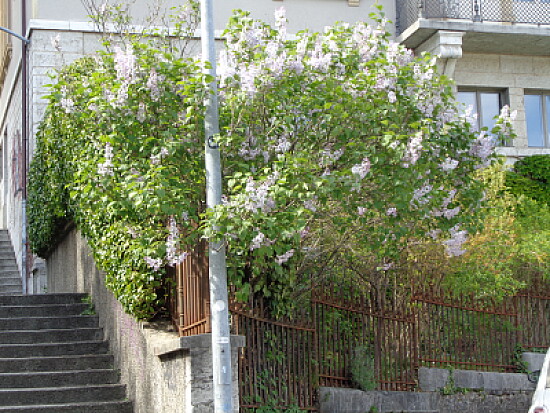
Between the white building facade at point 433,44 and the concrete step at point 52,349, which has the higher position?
the white building facade at point 433,44

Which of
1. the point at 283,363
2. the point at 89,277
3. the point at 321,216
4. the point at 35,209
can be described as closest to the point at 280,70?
the point at 321,216

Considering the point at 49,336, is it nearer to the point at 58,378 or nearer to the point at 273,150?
the point at 58,378

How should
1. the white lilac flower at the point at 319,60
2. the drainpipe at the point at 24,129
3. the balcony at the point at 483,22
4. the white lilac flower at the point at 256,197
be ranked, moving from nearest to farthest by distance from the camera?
the white lilac flower at the point at 256,197, the white lilac flower at the point at 319,60, the balcony at the point at 483,22, the drainpipe at the point at 24,129

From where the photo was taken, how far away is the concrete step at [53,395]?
10.9 m

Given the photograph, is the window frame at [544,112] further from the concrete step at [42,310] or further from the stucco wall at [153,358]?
the concrete step at [42,310]

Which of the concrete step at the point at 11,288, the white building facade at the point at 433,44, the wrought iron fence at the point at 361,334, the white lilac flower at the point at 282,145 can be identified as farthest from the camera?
the concrete step at the point at 11,288

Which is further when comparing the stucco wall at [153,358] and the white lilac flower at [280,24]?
the white lilac flower at [280,24]

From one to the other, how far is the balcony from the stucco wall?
27.1ft

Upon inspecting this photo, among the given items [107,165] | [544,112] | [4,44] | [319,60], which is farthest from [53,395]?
[4,44]

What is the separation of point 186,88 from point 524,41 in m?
12.5

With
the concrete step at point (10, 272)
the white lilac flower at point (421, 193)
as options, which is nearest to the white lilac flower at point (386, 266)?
the white lilac flower at point (421, 193)

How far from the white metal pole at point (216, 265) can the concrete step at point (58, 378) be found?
3.74 meters

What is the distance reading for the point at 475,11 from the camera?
18.8 metres

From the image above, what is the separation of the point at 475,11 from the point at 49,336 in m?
11.1
